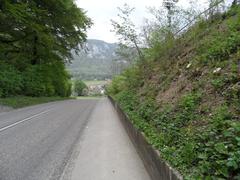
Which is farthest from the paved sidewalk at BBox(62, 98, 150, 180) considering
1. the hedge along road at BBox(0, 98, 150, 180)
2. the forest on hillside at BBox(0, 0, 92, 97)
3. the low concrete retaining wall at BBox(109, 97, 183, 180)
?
the forest on hillside at BBox(0, 0, 92, 97)

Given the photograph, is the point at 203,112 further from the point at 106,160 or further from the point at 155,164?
the point at 106,160

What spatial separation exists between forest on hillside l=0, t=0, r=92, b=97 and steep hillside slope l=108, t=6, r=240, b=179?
761 inches

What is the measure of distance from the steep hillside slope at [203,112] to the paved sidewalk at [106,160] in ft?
2.39

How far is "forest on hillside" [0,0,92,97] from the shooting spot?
2655cm

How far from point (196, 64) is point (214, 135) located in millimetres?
4687

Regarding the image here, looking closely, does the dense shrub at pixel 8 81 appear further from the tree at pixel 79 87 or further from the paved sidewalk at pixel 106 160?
the tree at pixel 79 87

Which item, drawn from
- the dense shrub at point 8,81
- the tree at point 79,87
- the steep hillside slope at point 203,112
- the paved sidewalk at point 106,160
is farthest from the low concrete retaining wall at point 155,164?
the tree at point 79,87

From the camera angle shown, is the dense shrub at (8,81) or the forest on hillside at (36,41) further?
the forest on hillside at (36,41)

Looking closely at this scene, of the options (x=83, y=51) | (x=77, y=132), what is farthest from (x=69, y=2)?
(x=77, y=132)

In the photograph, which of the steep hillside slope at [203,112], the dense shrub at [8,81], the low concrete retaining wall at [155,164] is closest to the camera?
the steep hillside slope at [203,112]

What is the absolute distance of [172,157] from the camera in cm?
450

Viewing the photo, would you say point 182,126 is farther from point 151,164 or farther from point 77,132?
point 77,132

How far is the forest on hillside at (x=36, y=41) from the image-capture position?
26.5 meters

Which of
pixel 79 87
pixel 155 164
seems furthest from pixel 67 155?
pixel 79 87
